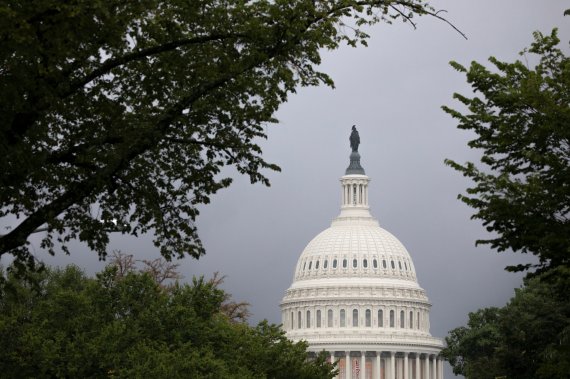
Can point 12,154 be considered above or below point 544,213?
below

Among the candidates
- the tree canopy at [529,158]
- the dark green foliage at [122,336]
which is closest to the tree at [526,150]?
the tree canopy at [529,158]

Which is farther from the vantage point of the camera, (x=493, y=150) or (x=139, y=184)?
(x=493, y=150)

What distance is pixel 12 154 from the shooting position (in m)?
28.5

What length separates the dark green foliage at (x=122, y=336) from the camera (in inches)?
2441

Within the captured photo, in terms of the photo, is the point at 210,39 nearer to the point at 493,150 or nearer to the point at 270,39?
the point at 270,39

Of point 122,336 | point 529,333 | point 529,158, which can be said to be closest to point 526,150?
point 529,158

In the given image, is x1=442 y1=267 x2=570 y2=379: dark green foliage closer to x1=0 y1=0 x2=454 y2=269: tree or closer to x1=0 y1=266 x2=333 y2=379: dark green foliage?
x1=0 y1=266 x2=333 y2=379: dark green foliage

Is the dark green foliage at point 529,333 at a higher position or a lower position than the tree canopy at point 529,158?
higher

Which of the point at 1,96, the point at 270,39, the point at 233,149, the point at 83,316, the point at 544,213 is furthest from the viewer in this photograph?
the point at 83,316

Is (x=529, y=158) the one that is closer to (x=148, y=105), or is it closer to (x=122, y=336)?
(x=148, y=105)

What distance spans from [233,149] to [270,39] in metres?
3.24

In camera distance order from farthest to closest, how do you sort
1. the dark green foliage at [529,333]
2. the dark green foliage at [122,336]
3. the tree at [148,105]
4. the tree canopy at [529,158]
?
the dark green foliage at [529,333] < the dark green foliage at [122,336] < the tree canopy at [529,158] < the tree at [148,105]

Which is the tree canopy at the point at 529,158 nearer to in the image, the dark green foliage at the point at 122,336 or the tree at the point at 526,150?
the tree at the point at 526,150

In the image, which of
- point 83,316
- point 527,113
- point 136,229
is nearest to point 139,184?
point 136,229
